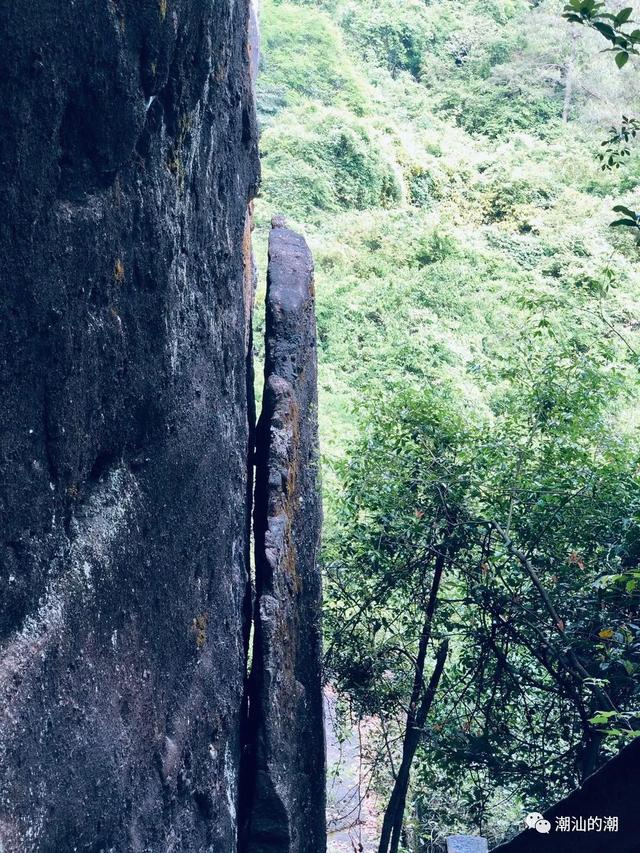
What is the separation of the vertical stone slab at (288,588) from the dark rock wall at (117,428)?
0.15 m

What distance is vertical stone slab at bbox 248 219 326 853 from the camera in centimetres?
401

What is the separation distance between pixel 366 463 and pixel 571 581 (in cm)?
127

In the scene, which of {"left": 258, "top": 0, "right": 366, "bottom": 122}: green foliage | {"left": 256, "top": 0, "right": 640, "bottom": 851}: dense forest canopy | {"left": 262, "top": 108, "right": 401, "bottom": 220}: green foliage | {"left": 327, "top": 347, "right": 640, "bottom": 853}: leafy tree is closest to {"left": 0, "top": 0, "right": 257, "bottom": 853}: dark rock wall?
{"left": 327, "top": 347, "right": 640, "bottom": 853}: leafy tree

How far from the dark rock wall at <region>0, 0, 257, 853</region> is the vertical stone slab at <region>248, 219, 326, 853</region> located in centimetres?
15

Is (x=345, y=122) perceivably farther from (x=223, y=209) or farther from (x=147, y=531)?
(x=147, y=531)

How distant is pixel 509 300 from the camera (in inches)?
603

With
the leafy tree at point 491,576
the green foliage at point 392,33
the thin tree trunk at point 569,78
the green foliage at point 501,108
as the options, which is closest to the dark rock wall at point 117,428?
the leafy tree at point 491,576

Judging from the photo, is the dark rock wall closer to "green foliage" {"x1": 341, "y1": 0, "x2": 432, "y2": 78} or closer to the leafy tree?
the leafy tree

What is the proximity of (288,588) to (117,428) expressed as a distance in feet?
5.82

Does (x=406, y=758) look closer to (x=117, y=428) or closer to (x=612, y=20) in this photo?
(x=117, y=428)

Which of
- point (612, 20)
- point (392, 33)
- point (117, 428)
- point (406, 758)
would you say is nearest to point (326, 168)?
point (392, 33)

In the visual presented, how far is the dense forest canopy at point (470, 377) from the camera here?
15.5 feet

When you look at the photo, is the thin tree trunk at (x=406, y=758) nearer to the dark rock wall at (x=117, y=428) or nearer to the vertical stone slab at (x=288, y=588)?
the vertical stone slab at (x=288, y=588)

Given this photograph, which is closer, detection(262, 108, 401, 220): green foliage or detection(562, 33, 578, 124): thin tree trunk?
detection(262, 108, 401, 220): green foliage
